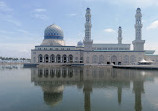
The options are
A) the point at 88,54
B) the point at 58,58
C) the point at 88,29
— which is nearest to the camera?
the point at 88,29

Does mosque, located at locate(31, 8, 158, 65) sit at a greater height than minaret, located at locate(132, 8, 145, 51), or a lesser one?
lesser

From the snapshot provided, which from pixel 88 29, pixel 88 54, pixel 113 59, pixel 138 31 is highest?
pixel 88 29

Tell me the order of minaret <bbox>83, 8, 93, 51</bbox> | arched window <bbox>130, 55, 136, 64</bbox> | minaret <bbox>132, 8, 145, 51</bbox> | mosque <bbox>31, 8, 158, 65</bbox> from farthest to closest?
arched window <bbox>130, 55, 136, 64</bbox> → minaret <bbox>83, 8, 93, 51</bbox> → mosque <bbox>31, 8, 158, 65</bbox> → minaret <bbox>132, 8, 145, 51</bbox>

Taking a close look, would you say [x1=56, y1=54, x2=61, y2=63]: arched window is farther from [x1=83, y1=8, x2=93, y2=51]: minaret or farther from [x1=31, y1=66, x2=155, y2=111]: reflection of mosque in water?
[x1=31, y1=66, x2=155, y2=111]: reflection of mosque in water

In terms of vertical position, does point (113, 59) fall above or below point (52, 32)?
below

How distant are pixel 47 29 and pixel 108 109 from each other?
7316 centimetres

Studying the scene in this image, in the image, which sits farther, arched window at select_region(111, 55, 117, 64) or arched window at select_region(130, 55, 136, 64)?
arched window at select_region(111, 55, 117, 64)

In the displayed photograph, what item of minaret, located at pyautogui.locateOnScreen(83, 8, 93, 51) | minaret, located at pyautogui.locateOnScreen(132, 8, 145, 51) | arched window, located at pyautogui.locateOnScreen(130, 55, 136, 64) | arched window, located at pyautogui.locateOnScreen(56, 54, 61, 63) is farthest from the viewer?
Result: arched window, located at pyautogui.locateOnScreen(56, 54, 61, 63)

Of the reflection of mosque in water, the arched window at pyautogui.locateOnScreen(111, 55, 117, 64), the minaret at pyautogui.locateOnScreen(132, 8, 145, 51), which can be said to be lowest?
the reflection of mosque in water

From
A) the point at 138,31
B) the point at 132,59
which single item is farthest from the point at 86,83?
the point at 138,31

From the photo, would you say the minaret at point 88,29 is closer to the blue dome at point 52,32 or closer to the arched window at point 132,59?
the blue dome at point 52,32

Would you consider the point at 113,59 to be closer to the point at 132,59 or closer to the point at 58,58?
the point at 132,59

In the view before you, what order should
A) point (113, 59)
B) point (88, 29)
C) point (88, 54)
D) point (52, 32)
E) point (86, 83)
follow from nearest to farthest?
point (86, 83) → point (88, 29) → point (88, 54) → point (113, 59) → point (52, 32)

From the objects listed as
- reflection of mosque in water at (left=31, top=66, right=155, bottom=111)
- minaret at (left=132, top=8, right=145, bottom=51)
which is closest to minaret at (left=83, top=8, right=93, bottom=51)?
minaret at (left=132, top=8, right=145, bottom=51)
